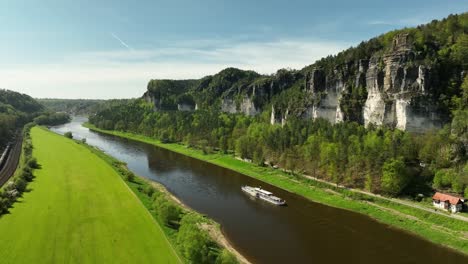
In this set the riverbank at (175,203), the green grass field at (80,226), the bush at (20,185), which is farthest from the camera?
the bush at (20,185)

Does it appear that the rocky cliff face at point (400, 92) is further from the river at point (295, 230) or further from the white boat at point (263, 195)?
the white boat at point (263, 195)

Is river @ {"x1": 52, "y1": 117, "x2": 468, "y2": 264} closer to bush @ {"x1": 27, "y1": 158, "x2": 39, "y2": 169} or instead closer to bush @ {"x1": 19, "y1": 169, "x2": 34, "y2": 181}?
bush @ {"x1": 19, "y1": 169, "x2": 34, "y2": 181}

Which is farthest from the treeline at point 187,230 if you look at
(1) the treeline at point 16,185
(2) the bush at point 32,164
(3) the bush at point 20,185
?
(2) the bush at point 32,164

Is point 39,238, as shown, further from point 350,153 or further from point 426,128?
point 426,128

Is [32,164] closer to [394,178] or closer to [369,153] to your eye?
[369,153]

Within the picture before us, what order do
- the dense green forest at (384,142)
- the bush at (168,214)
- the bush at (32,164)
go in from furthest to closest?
the bush at (32,164)
the dense green forest at (384,142)
the bush at (168,214)

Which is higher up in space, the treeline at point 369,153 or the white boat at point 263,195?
the treeline at point 369,153

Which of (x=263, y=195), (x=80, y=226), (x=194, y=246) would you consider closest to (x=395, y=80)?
(x=263, y=195)
